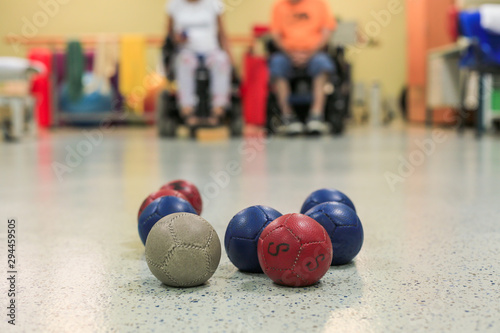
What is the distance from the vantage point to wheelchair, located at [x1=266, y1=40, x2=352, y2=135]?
5117 millimetres

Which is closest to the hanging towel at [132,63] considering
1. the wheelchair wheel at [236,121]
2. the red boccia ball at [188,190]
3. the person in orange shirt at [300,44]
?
the wheelchair wheel at [236,121]

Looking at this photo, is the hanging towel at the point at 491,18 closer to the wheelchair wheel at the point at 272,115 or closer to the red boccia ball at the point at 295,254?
the wheelchair wheel at the point at 272,115

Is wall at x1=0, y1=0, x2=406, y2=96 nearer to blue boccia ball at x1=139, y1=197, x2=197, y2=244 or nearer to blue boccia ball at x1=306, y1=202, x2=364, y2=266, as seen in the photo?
blue boccia ball at x1=139, y1=197, x2=197, y2=244

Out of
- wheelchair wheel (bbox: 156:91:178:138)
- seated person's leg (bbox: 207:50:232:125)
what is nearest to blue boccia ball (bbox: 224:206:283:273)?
seated person's leg (bbox: 207:50:232:125)

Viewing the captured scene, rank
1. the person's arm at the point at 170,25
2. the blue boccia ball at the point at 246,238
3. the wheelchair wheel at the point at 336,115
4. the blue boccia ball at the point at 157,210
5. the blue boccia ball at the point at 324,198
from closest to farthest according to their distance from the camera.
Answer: the blue boccia ball at the point at 246,238
the blue boccia ball at the point at 157,210
the blue boccia ball at the point at 324,198
the person's arm at the point at 170,25
the wheelchair wheel at the point at 336,115

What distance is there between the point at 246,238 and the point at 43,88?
6.74m

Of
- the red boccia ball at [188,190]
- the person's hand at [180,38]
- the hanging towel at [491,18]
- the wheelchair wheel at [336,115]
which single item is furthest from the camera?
the wheelchair wheel at [336,115]

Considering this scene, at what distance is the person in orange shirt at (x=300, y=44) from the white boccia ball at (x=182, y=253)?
158 inches

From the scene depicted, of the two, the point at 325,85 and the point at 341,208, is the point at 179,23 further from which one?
the point at 341,208

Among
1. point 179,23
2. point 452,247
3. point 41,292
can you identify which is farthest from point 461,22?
point 41,292

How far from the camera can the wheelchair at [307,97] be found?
5.12 m

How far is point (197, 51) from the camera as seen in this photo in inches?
193

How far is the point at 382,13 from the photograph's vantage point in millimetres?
9477

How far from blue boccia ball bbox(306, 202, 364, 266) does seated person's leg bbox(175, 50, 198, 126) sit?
12.5 ft
